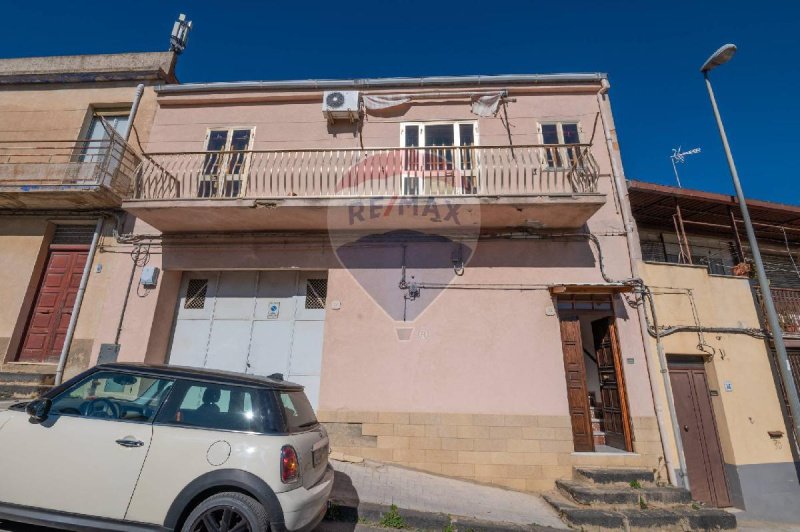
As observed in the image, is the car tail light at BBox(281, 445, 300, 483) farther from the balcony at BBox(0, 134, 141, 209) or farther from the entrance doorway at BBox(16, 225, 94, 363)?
the entrance doorway at BBox(16, 225, 94, 363)

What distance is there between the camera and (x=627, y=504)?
5.39 m

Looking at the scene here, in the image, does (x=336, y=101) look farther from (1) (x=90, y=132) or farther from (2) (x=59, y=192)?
(1) (x=90, y=132)

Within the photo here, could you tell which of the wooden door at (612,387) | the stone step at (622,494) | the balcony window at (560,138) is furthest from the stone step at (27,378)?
the balcony window at (560,138)

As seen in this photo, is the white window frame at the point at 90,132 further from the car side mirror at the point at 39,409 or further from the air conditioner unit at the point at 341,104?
the car side mirror at the point at 39,409

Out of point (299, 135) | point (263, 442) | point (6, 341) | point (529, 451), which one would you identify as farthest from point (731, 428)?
point (6, 341)

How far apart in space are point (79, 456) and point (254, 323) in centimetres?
473

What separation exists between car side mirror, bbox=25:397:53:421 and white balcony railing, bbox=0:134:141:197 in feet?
19.0

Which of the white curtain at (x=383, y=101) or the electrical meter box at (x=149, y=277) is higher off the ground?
the white curtain at (x=383, y=101)

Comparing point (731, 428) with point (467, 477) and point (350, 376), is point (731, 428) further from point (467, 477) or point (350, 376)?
point (350, 376)

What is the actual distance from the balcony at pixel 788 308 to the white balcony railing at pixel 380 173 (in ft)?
17.8

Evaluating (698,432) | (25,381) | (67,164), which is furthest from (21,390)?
(698,432)

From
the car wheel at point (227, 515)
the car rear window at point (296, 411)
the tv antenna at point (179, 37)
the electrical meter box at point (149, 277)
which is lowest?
the car wheel at point (227, 515)

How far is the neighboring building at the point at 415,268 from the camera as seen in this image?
662 centimetres

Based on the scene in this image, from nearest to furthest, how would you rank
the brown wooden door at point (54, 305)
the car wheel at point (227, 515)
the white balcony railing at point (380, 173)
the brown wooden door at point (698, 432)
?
the car wheel at point (227, 515) < the brown wooden door at point (698, 432) < the white balcony railing at point (380, 173) < the brown wooden door at point (54, 305)
